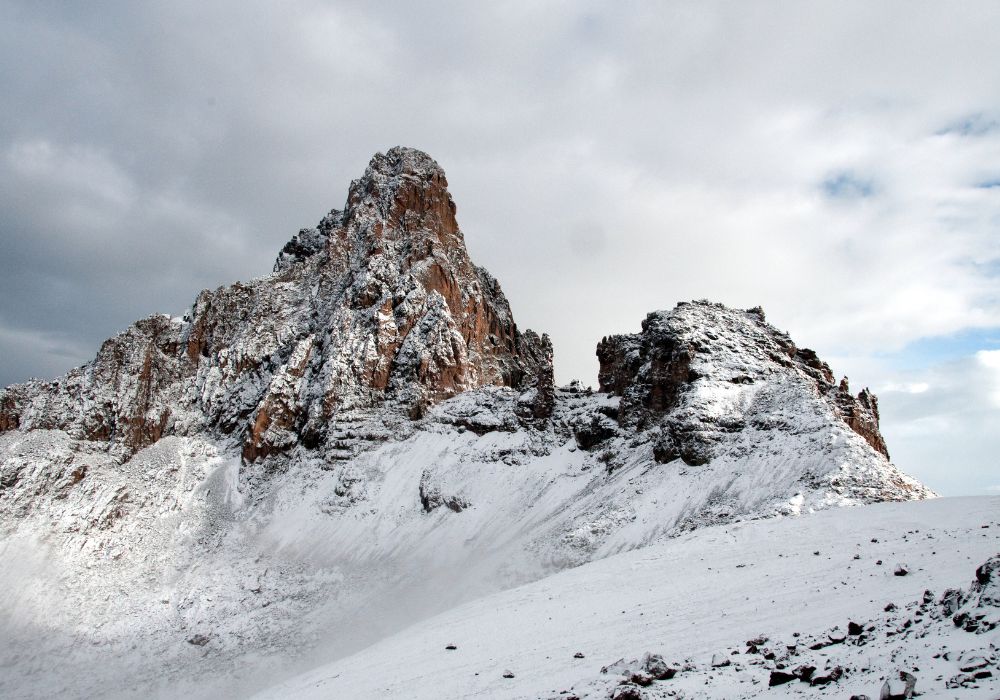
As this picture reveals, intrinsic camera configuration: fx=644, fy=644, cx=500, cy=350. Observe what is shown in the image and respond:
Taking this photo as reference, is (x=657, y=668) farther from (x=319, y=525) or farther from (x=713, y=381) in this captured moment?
(x=319, y=525)

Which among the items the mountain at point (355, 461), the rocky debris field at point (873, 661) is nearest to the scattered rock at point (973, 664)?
the rocky debris field at point (873, 661)

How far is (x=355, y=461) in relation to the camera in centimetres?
6394

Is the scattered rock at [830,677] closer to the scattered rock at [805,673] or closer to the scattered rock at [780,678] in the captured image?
the scattered rock at [805,673]

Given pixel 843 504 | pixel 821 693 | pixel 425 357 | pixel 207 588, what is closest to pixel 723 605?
pixel 821 693

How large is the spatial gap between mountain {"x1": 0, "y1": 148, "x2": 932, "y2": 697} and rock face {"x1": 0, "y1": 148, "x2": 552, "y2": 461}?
1.05ft

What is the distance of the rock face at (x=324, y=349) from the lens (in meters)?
71.2

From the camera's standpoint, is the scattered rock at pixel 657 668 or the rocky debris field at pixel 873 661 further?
the scattered rock at pixel 657 668

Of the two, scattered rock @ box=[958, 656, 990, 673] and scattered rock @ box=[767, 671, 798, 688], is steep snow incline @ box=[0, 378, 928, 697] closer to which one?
scattered rock @ box=[767, 671, 798, 688]

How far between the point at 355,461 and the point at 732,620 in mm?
52062

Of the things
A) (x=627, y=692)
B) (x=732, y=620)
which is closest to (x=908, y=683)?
(x=627, y=692)

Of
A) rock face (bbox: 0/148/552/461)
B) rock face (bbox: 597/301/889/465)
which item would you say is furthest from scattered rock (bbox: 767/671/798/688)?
rock face (bbox: 0/148/552/461)

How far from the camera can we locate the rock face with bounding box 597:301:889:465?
147ft

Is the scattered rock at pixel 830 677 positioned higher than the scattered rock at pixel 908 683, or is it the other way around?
the scattered rock at pixel 908 683

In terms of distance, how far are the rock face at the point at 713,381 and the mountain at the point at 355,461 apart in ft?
0.83
